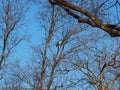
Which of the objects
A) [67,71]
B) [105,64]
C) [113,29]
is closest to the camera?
[113,29]

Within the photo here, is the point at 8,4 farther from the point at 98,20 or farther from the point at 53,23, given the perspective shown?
the point at 98,20

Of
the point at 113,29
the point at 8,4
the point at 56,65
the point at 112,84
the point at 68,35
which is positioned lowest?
the point at 112,84

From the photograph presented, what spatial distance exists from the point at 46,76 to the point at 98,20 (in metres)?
16.9

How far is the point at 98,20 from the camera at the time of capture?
8719mm

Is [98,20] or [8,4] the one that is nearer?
[98,20]

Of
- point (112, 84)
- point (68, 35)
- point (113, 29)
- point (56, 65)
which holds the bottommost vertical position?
point (112, 84)

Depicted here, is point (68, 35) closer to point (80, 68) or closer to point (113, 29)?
point (80, 68)

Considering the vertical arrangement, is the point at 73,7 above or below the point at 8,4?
above

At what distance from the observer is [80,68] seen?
26578mm

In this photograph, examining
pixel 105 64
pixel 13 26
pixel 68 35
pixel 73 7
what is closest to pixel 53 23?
pixel 68 35

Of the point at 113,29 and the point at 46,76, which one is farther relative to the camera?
the point at 46,76

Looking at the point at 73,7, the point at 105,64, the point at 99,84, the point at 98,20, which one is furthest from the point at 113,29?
the point at 99,84

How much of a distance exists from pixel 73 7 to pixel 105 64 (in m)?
16.3

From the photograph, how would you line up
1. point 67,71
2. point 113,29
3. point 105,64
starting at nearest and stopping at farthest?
point 113,29, point 105,64, point 67,71
